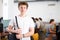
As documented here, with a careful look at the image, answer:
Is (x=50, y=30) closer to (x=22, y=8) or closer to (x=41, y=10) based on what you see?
(x=41, y=10)

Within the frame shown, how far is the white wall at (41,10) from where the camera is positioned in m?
1.77

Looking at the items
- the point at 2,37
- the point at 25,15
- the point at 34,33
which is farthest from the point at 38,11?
the point at 2,37

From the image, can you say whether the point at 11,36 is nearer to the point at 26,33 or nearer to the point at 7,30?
the point at 7,30

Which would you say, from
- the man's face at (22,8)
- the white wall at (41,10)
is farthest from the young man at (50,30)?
the man's face at (22,8)

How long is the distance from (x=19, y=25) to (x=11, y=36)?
0.19 m

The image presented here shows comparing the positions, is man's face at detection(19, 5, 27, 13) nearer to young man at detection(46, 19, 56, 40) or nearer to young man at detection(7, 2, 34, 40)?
young man at detection(7, 2, 34, 40)

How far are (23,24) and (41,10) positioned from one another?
0.32 m

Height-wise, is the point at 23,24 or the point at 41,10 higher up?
the point at 41,10

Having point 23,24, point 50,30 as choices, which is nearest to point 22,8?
point 23,24

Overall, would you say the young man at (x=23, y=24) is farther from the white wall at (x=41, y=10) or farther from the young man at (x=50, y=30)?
the young man at (x=50, y=30)

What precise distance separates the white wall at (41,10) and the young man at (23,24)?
0.07m

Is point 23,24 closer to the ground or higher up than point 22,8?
closer to the ground

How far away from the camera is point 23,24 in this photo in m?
1.81

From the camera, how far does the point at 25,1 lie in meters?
1.83
